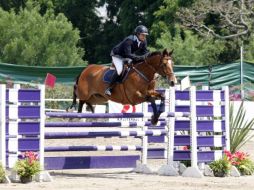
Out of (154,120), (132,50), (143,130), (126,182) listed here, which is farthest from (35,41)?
(126,182)

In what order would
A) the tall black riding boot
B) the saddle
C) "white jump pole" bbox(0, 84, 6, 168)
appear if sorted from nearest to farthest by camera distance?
"white jump pole" bbox(0, 84, 6, 168) < the saddle < the tall black riding boot

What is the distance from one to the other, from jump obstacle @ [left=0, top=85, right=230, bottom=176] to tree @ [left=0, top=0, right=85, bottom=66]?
22.7 metres

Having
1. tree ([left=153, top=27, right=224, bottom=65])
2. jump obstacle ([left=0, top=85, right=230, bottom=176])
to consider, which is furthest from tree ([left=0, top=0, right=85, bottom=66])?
jump obstacle ([left=0, top=85, right=230, bottom=176])

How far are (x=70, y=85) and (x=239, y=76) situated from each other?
5047mm

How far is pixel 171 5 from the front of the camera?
37812 millimetres

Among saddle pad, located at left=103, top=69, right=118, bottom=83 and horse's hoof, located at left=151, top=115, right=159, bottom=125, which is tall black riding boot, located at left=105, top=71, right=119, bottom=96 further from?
horse's hoof, located at left=151, top=115, right=159, bottom=125

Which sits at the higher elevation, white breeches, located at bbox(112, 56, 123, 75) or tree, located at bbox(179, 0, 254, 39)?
tree, located at bbox(179, 0, 254, 39)

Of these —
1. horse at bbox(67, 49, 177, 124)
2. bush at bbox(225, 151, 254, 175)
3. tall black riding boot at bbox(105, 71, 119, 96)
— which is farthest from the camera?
tall black riding boot at bbox(105, 71, 119, 96)

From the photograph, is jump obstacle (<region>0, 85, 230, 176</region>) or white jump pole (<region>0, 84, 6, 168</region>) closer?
white jump pole (<region>0, 84, 6, 168</region>)

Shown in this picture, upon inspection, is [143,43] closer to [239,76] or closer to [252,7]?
[239,76]

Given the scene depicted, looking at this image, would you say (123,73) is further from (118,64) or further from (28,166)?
(28,166)

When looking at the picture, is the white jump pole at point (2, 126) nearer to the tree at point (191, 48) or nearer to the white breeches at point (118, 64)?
the white breeches at point (118, 64)

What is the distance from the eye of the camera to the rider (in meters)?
11.6

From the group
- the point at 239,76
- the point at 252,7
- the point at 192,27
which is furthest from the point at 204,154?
the point at 252,7
